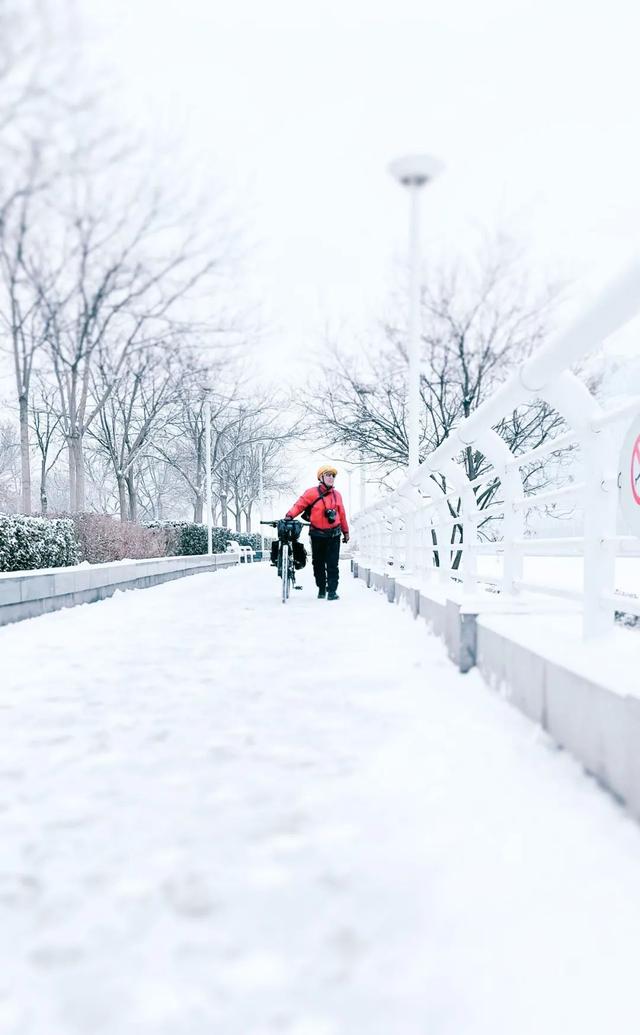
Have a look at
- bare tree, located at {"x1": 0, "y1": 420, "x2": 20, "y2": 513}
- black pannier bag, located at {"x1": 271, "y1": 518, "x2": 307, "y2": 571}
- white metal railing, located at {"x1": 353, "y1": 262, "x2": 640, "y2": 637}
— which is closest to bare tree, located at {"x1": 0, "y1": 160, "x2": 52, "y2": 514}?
black pannier bag, located at {"x1": 271, "y1": 518, "x2": 307, "y2": 571}

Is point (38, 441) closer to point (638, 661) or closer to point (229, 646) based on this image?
point (229, 646)

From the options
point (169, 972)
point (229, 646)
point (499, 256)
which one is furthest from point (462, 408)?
point (169, 972)

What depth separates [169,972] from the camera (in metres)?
1.51

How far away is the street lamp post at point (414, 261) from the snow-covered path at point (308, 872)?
9417mm

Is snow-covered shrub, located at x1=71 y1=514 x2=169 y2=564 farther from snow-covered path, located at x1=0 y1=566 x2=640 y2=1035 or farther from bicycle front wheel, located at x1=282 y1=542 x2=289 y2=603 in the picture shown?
snow-covered path, located at x1=0 y1=566 x2=640 y2=1035

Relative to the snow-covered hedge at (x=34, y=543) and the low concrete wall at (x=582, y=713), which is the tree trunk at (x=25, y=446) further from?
the low concrete wall at (x=582, y=713)

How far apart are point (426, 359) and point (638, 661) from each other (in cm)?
1501

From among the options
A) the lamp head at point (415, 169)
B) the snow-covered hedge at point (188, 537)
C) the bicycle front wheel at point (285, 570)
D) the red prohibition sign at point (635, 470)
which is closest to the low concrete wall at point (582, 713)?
the red prohibition sign at point (635, 470)

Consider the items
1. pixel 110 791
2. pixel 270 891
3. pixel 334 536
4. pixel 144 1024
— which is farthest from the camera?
pixel 334 536

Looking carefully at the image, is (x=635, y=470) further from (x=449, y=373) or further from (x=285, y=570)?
(x=449, y=373)

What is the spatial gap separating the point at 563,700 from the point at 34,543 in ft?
24.9

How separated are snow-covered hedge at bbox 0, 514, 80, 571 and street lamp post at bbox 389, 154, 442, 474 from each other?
17.5ft

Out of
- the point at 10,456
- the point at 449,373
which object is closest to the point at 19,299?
the point at 449,373

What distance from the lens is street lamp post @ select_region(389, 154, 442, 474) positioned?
12.8 meters
